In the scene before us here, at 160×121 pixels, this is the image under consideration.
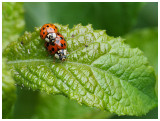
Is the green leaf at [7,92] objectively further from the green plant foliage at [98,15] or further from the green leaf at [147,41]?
the green leaf at [147,41]

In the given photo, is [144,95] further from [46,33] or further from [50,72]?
[46,33]

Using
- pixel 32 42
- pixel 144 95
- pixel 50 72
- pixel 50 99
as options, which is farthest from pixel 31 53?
pixel 50 99

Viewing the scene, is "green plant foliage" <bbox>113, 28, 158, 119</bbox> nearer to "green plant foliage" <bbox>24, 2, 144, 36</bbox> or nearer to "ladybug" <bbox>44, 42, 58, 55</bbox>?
"green plant foliage" <bbox>24, 2, 144, 36</bbox>

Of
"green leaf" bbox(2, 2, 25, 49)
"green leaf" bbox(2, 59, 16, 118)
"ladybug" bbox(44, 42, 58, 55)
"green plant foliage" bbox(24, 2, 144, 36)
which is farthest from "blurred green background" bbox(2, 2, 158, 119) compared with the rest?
"green leaf" bbox(2, 59, 16, 118)

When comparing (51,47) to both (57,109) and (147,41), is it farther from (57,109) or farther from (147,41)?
(147,41)

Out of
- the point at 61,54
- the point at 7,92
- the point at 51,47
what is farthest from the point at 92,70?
the point at 7,92

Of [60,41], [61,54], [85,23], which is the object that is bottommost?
[61,54]
